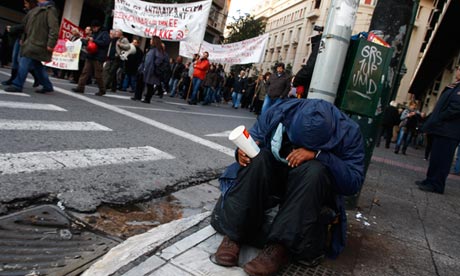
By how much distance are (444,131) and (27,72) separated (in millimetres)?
6915

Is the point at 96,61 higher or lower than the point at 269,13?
lower

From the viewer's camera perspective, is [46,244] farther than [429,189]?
No

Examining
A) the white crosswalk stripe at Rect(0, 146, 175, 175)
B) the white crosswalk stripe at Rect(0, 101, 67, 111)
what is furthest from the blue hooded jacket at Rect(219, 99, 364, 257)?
the white crosswalk stripe at Rect(0, 101, 67, 111)

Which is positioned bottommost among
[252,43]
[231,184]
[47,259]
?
[47,259]

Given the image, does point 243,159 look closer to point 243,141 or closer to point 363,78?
point 243,141

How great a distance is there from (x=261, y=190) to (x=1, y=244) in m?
1.43

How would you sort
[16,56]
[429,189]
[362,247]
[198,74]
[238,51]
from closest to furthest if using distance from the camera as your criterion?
1. [362,247]
2. [429,189]
3. [16,56]
4. [198,74]
5. [238,51]

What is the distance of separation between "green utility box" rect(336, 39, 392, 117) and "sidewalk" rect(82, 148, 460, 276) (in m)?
1.04

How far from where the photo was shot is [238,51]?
1516 centimetres

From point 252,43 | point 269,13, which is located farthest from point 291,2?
point 252,43

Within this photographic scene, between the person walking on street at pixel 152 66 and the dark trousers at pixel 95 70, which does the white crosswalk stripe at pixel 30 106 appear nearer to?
the dark trousers at pixel 95 70

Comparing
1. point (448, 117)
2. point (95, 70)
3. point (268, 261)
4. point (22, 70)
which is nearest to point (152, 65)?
point (95, 70)

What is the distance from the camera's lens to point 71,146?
3.99 m

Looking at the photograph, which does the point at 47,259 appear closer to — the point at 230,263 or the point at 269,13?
the point at 230,263
